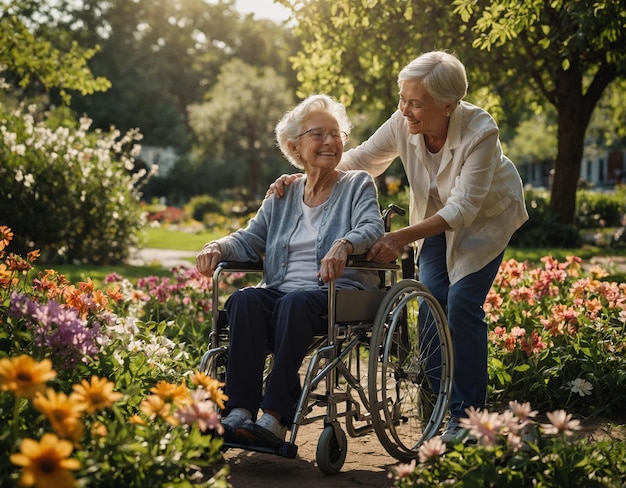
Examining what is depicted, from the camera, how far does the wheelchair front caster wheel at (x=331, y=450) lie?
10.3 feet

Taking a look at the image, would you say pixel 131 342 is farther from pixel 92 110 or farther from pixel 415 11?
pixel 92 110

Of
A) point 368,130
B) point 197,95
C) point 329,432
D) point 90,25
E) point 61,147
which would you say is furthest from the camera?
point 197,95

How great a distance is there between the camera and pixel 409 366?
3.70 m

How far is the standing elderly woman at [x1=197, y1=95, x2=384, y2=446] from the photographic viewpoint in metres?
3.18

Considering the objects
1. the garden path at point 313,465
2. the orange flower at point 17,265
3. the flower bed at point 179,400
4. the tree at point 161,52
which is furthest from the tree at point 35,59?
the tree at point 161,52

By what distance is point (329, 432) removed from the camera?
3.15m

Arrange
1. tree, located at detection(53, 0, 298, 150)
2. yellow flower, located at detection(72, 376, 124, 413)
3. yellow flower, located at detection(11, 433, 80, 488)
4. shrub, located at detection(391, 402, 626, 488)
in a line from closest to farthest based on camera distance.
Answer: yellow flower, located at detection(11, 433, 80, 488), yellow flower, located at detection(72, 376, 124, 413), shrub, located at detection(391, 402, 626, 488), tree, located at detection(53, 0, 298, 150)

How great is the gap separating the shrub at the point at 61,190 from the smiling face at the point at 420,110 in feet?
23.4

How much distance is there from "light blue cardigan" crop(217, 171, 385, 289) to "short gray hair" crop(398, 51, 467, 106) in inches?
17.9

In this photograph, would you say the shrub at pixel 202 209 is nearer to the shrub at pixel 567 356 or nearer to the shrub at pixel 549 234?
the shrub at pixel 549 234

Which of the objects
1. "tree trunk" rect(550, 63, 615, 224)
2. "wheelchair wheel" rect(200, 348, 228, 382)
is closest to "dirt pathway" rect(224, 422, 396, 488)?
"wheelchair wheel" rect(200, 348, 228, 382)

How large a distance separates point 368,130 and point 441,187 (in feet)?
62.0

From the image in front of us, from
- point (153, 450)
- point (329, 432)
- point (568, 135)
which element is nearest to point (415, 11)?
point (568, 135)

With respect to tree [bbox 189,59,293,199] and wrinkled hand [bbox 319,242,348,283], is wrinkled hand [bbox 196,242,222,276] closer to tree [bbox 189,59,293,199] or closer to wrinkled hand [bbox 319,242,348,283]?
wrinkled hand [bbox 319,242,348,283]
